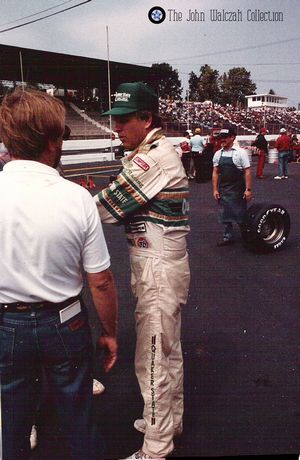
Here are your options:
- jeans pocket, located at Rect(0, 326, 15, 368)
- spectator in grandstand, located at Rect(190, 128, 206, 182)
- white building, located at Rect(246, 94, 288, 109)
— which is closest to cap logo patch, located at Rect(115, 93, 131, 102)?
jeans pocket, located at Rect(0, 326, 15, 368)

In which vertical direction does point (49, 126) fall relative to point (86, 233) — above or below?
above

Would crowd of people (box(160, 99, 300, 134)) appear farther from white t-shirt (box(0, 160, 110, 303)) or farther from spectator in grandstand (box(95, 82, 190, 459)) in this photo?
white t-shirt (box(0, 160, 110, 303))

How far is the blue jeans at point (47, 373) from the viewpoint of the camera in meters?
1.57

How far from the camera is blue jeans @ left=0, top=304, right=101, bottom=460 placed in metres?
1.57

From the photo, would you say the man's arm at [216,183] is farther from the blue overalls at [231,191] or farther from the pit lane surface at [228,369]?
the pit lane surface at [228,369]

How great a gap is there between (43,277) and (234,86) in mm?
55086

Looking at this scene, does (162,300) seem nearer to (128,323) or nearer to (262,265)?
(128,323)

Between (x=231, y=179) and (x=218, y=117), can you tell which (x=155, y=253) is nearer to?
(x=231, y=179)

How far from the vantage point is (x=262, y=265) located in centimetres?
582

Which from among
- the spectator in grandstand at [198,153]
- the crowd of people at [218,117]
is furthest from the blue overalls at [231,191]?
the crowd of people at [218,117]

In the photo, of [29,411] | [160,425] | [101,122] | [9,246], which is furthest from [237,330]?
[101,122]

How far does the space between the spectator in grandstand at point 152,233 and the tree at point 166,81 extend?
40065 mm

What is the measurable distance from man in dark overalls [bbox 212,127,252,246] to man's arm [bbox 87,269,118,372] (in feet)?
15.8

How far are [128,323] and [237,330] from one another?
940mm
